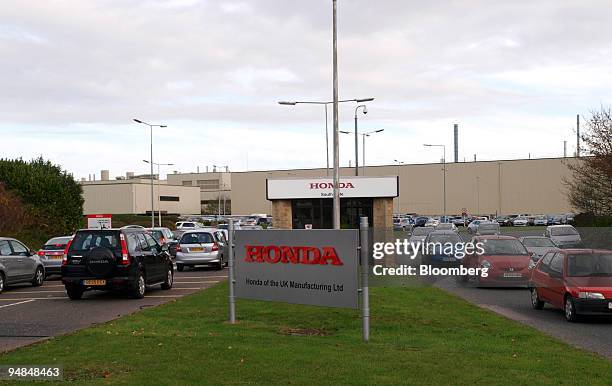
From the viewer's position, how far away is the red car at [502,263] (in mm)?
19533

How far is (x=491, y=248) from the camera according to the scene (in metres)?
19.6

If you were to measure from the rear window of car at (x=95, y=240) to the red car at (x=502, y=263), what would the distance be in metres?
9.18

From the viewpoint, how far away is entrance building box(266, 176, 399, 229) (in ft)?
131

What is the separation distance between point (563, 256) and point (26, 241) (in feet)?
119

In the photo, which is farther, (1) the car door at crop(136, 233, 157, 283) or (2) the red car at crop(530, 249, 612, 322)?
(1) the car door at crop(136, 233, 157, 283)

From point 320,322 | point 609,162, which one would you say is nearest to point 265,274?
point 320,322

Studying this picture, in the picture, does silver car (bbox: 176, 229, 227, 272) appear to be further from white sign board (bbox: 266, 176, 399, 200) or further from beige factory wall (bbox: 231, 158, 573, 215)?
beige factory wall (bbox: 231, 158, 573, 215)

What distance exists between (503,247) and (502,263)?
466 millimetres

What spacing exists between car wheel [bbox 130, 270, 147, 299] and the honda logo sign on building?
20.3 feet

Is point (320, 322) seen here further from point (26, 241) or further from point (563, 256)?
point (26, 241)

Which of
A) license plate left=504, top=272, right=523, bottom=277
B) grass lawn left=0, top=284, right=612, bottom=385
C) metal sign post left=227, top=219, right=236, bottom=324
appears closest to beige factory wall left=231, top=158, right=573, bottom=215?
license plate left=504, top=272, right=523, bottom=277

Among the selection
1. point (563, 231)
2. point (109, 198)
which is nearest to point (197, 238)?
point (563, 231)

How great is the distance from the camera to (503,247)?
20.3m

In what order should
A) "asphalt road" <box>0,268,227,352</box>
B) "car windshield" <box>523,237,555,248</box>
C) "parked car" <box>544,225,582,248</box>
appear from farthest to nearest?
1. "car windshield" <box>523,237,555,248</box>
2. "parked car" <box>544,225,582,248</box>
3. "asphalt road" <box>0,268,227,352</box>
